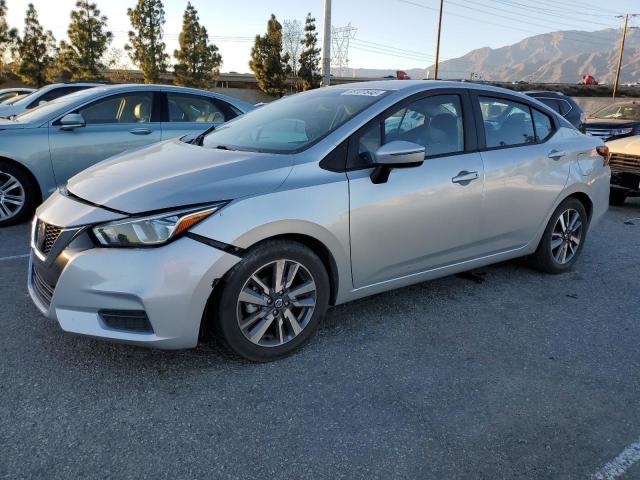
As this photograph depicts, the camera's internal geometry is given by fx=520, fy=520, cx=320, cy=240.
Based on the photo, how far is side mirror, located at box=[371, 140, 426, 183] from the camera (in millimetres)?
3004

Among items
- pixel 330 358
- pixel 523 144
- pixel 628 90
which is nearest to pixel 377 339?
pixel 330 358

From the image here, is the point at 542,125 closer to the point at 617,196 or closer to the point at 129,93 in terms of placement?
the point at 617,196

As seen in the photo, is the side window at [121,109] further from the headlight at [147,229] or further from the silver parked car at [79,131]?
the headlight at [147,229]

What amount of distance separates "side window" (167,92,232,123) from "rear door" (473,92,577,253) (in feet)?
12.7

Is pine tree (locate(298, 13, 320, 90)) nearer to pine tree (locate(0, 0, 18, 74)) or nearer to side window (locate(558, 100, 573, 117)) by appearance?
pine tree (locate(0, 0, 18, 74))

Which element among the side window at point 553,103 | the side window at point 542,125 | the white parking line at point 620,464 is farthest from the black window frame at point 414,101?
the side window at point 553,103

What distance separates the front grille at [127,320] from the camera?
8.30 ft

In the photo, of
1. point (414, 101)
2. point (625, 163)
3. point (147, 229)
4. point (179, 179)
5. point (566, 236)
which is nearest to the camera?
point (147, 229)

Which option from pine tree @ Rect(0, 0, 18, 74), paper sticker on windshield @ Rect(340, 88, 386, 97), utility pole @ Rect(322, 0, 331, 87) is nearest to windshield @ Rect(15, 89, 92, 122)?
paper sticker on windshield @ Rect(340, 88, 386, 97)

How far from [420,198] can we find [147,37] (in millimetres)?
50073

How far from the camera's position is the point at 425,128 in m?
3.55

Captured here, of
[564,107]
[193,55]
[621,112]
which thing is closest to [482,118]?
[564,107]

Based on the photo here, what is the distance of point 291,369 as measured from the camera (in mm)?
2891

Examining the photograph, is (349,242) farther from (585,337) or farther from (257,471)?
(585,337)
